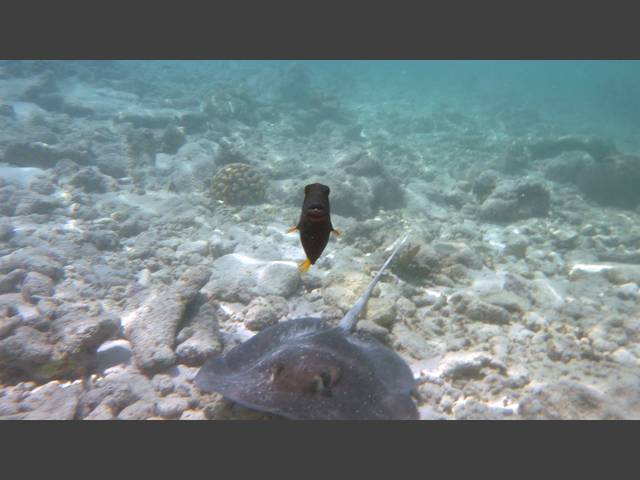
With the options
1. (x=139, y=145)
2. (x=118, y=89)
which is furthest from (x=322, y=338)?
(x=118, y=89)

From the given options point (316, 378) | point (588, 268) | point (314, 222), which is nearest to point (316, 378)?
point (316, 378)

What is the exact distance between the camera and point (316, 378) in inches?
123

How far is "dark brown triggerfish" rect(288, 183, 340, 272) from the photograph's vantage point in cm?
175

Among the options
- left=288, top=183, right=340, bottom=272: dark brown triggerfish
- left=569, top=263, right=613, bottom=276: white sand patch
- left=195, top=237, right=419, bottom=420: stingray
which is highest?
left=288, top=183, right=340, bottom=272: dark brown triggerfish

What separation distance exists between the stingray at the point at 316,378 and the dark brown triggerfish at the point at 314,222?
67.2 inches

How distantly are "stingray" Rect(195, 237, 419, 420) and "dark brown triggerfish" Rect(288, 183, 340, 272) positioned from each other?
67.2 inches

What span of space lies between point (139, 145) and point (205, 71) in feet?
95.6

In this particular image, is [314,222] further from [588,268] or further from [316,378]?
[588,268]

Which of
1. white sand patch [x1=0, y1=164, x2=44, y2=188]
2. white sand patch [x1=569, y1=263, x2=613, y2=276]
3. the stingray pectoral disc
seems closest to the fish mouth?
the stingray pectoral disc

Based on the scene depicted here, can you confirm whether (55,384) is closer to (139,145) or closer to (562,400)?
(562,400)

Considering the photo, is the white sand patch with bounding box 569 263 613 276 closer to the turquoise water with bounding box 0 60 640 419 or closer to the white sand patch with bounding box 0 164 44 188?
the turquoise water with bounding box 0 60 640 419

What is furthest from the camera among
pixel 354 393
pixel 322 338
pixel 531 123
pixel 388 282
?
pixel 531 123

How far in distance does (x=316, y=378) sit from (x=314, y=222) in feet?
6.19

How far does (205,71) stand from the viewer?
1529 inches
